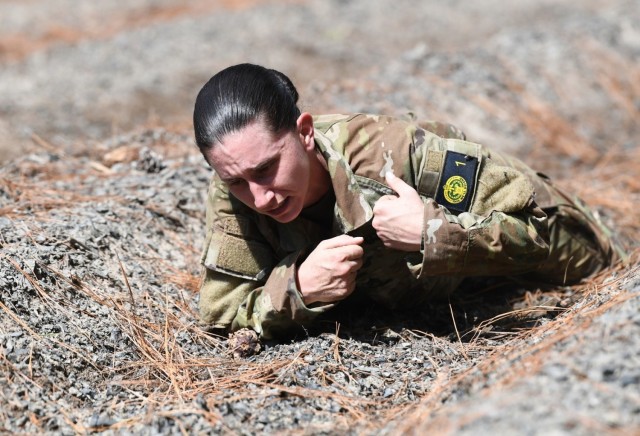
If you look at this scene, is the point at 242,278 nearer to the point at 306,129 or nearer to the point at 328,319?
the point at 328,319

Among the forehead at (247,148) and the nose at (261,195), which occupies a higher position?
the forehead at (247,148)

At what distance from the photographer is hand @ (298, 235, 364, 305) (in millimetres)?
2959

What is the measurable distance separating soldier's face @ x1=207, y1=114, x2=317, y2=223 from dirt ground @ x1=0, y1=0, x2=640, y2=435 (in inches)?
24.5

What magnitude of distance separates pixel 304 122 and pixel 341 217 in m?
0.40

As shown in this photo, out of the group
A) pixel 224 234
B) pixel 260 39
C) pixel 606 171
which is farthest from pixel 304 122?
pixel 260 39

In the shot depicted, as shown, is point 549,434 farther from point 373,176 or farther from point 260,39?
point 260,39

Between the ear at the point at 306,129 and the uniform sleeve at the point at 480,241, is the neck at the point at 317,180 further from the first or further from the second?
the uniform sleeve at the point at 480,241

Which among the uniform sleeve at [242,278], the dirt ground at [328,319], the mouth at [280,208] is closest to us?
the dirt ground at [328,319]

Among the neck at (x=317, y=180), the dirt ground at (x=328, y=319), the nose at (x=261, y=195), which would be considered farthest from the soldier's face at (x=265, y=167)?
the dirt ground at (x=328, y=319)

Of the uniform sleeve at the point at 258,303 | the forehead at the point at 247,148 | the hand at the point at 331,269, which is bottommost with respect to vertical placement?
the uniform sleeve at the point at 258,303

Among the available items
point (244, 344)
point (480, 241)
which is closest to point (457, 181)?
point (480, 241)

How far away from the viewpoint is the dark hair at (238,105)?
2721mm

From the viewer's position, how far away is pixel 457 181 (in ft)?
9.96

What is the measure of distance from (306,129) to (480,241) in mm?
759
